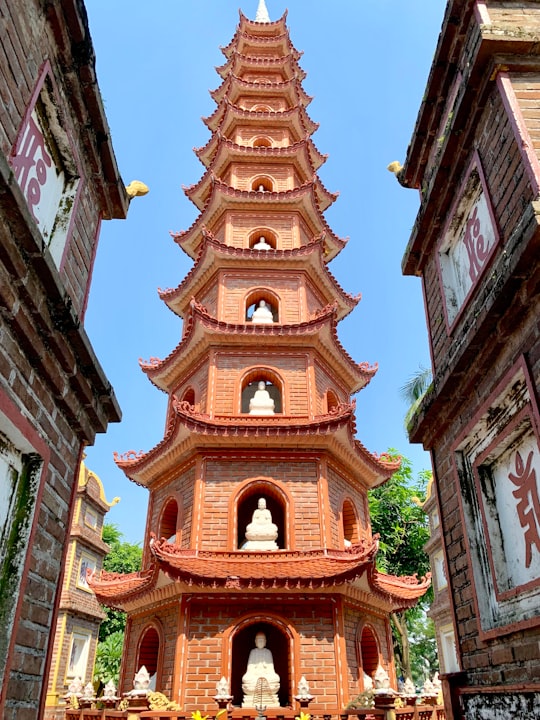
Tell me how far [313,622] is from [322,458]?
3.50m

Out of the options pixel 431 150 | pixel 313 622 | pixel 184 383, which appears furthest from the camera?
pixel 184 383

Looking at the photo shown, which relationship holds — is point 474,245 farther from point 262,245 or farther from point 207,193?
point 207,193

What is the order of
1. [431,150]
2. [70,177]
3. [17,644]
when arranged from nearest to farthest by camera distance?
[17,644] → [70,177] → [431,150]

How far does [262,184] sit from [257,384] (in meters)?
7.12

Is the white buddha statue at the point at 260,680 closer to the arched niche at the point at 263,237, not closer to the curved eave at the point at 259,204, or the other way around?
the arched niche at the point at 263,237

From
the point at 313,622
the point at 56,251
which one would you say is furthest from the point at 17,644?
the point at 313,622

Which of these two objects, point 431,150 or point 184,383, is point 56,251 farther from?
point 184,383

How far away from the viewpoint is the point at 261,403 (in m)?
14.6

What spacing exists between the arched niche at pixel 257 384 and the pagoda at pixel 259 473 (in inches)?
1.8

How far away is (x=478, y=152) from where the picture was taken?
5410mm

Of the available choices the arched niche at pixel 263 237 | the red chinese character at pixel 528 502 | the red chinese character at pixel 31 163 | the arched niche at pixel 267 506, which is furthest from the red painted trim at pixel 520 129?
the arched niche at pixel 263 237

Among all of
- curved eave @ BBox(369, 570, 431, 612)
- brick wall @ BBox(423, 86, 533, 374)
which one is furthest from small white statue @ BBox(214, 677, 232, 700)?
brick wall @ BBox(423, 86, 533, 374)

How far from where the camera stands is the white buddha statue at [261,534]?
491 inches

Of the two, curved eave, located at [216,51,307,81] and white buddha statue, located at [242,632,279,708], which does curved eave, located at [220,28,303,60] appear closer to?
curved eave, located at [216,51,307,81]
